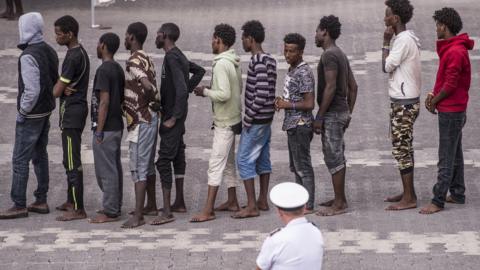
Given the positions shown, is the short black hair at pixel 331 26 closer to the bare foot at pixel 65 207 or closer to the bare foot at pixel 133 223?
the bare foot at pixel 133 223

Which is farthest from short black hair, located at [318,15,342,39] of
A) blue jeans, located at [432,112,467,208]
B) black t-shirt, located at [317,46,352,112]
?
blue jeans, located at [432,112,467,208]

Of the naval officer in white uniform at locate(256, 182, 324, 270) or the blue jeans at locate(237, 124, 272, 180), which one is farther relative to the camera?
the blue jeans at locate(237, 124, 272, 180)

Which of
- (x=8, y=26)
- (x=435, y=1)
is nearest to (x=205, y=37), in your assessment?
(x=8, y=26)

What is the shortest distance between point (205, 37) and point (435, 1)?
545 centimetres

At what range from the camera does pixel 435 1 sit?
2364 cm

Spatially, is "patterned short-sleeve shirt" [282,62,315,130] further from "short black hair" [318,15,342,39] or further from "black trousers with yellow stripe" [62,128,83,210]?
"black trousers with yellow stripe" [62,128,83,210]

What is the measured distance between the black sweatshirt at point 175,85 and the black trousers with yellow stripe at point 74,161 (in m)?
0.80

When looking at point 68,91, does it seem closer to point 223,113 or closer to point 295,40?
point 223,113

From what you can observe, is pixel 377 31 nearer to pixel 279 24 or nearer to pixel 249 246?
Result: pixel 279 24

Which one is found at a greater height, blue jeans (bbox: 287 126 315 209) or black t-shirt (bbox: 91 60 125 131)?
black t-shirt (bbox: 91 60 125 131)

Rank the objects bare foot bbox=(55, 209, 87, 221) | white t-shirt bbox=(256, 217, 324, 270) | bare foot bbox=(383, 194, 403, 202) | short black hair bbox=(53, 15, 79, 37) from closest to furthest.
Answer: white t-shirt bbox=(256, 217, 324, 270) → short black hair bbox=(53, 15, 79, 37) → bare foot bbox=(55, 209, 87, 221) → bare foot bbox=(383, 194, 403, 202)

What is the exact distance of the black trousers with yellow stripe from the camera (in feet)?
36.8

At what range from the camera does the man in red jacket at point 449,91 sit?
1091cm

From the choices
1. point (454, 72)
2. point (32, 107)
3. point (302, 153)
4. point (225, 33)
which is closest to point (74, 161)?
point (32, 107)
